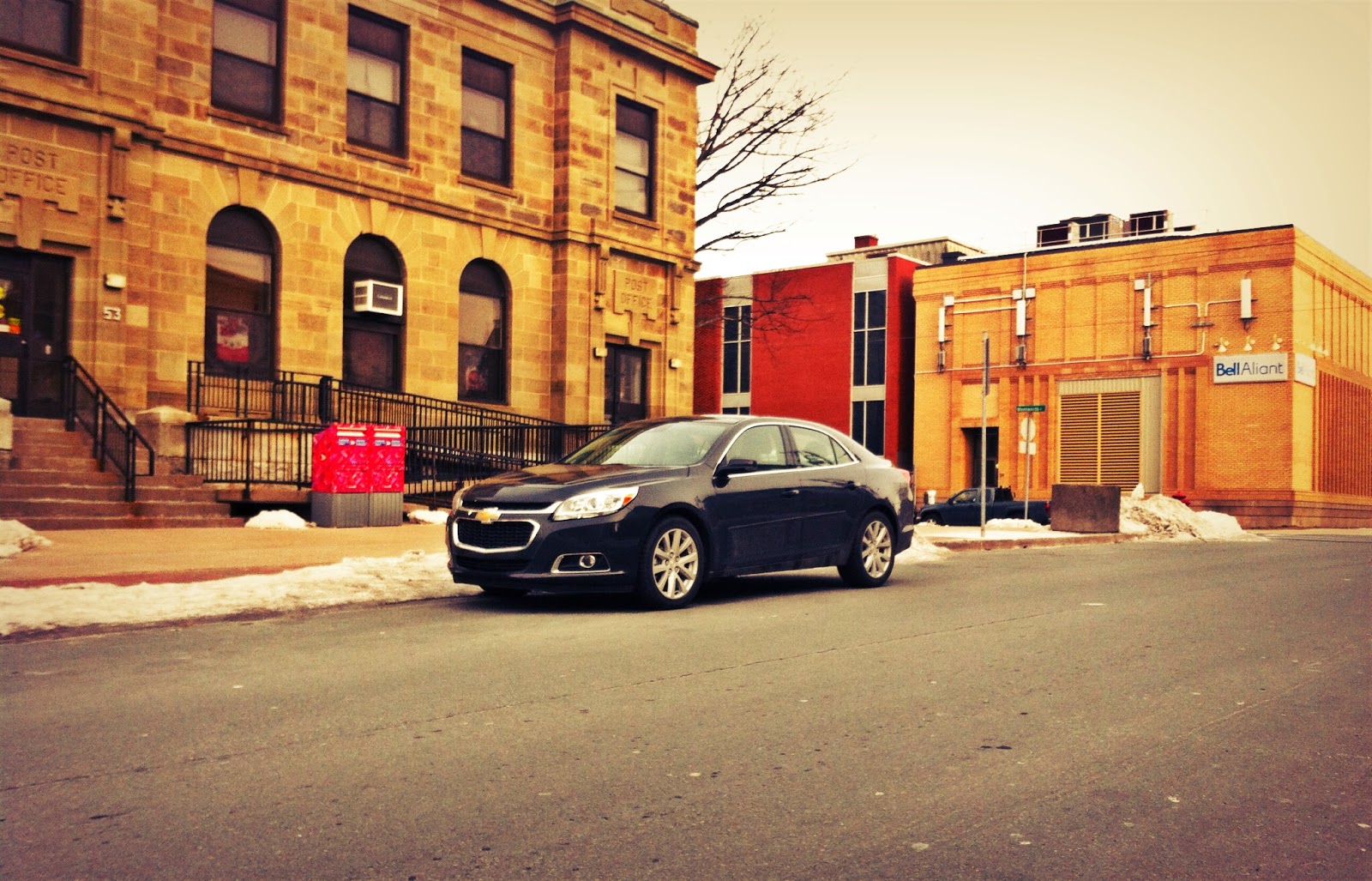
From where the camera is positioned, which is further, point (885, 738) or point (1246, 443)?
point (1246, 443)

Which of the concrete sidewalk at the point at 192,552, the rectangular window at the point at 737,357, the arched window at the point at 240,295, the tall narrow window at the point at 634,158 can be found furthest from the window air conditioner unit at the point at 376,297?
the rectangular window at the point at 737,357

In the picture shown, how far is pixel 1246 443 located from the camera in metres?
43.0

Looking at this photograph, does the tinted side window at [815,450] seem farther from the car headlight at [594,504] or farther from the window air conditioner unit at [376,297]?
the window air conditioner unit at [376,297]

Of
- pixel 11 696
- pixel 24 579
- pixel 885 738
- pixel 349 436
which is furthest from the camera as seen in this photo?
pixel 349 436

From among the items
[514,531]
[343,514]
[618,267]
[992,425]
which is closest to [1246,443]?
[992,425]

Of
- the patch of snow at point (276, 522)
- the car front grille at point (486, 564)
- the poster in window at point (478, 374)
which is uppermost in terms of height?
the poster in window at point (478, 374)

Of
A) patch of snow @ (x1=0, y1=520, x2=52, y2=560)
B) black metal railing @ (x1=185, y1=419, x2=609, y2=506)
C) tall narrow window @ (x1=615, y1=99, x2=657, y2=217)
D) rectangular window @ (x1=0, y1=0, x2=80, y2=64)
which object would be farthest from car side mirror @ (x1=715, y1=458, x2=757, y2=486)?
tall narrow window @ (x1=615, y1=99, x2=657, y2=217)

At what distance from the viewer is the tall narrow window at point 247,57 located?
2077 cm

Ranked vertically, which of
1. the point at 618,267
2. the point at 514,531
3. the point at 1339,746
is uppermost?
the point at 618,267

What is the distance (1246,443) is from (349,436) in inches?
1372

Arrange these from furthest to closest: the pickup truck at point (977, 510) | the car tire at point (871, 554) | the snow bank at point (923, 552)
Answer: the pickup truck at point (977, 510), the snow bank at point (923, 552), the car tire at point (871, 554)

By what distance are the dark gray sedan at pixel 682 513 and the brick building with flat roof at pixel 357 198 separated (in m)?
10.7

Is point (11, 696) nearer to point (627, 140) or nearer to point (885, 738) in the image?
point (885, 738)

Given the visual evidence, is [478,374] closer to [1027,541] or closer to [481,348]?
[481,348]
